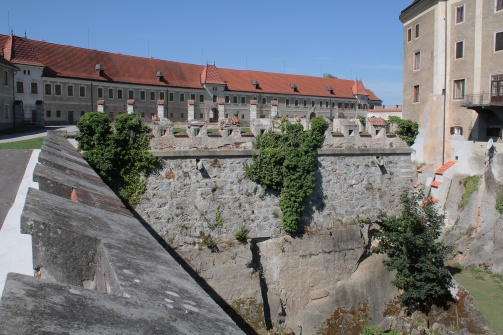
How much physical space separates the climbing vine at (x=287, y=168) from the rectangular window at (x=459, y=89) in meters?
15.4

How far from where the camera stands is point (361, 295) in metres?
15.8

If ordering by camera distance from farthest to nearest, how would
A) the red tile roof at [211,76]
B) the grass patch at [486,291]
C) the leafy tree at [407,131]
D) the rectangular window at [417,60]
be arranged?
1. the red tile roof at [211,76]
2. the rectangular window at [417,60]
3. the leafy tree at [407,131]
4. the grass patch at [486,291]

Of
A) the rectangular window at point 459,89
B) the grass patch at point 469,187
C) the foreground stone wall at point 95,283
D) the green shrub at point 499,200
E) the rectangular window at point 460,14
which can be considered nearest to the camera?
the foreground stone wall at point 95,283

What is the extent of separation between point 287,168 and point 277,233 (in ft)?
7.20

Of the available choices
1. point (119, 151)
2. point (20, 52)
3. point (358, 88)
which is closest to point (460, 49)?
point (119, 151)

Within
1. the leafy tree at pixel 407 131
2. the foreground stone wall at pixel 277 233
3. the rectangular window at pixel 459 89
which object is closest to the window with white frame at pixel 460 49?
the rectangular window at pixel 459 89

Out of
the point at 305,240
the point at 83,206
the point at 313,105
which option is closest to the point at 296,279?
the point at 305,240

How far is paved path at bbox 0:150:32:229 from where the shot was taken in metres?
6.17

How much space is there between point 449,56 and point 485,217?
1058cm

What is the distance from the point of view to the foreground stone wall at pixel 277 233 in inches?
545

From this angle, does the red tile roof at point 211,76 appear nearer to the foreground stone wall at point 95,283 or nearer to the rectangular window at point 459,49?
the rectangular window at point 459,49

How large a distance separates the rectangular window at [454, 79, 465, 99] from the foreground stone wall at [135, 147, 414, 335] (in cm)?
1158

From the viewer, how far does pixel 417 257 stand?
1537 centimetres

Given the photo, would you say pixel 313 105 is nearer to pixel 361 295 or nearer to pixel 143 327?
pixel 361 295
